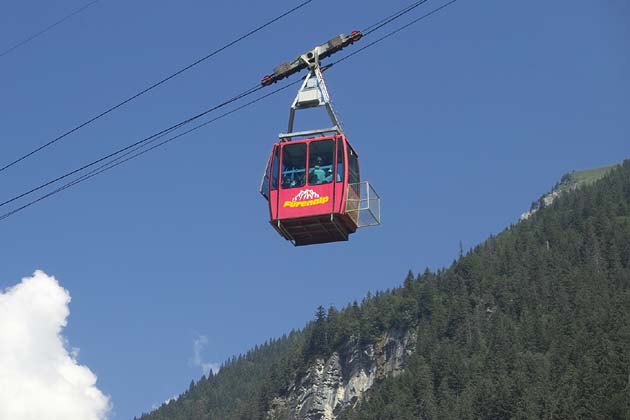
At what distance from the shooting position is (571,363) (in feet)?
470

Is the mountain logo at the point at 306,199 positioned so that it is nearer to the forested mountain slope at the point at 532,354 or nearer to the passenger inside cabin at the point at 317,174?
the passenger inside cabin at the point at 317,174

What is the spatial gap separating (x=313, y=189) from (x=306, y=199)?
16.3 inches

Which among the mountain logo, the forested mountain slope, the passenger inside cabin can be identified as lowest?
the mountain logo

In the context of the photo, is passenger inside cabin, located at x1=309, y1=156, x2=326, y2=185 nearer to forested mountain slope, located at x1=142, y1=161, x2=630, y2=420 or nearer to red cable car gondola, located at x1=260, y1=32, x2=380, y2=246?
red cable car gondola, located at x1=260, y1=32, x2=380, y2=246

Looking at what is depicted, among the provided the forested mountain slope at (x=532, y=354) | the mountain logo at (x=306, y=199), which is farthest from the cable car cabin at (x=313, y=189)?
the forested mountain slope at (x=532, y=354)

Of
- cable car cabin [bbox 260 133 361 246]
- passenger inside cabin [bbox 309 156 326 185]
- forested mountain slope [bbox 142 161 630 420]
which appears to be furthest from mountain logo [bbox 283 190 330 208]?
forested mountain slope [bbox 142 161 630 420]

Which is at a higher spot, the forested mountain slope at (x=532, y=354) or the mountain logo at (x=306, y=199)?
the forested mountain slope at (x=532, y=354)

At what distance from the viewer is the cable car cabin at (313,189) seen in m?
32.1

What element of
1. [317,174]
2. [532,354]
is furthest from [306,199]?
[532,354]

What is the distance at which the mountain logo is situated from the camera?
3228cm

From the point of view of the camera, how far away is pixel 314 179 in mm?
32938

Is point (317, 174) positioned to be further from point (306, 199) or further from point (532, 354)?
point (532, 354)

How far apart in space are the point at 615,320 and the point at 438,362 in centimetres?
3489

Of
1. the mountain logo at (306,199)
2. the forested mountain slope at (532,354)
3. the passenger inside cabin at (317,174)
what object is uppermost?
the forested mountain slope at (532,354)
